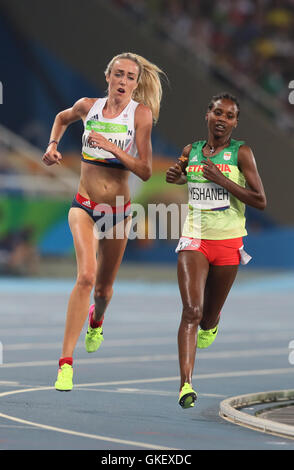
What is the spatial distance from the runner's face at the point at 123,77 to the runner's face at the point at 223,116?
2.45 feet

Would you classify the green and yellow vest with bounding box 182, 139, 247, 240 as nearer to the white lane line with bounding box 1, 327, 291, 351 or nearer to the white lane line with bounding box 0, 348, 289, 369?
the white lane line with bounding box 0, 348, 289, 369

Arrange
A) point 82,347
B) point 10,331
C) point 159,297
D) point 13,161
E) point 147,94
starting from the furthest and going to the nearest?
1. point 13,161
2. point 159,297
3. point 10,331
4. point 82,347
5. point 147,94

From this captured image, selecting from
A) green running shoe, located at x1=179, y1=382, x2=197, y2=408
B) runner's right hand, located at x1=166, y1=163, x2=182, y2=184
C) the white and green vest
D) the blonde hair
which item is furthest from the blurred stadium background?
green running shoe, located at x1=179, y1=382, x2=197, y2=408

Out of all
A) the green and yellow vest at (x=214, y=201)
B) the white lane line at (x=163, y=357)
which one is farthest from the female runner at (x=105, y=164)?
the white lane line at (x=163, y=357)

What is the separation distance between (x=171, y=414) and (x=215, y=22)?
26390mm

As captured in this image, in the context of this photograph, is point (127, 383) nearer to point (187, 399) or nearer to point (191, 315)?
point (191, 315)

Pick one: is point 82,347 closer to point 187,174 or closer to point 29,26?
point 187,174

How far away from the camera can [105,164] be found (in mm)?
9398

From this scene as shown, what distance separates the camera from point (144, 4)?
3447 centimetres

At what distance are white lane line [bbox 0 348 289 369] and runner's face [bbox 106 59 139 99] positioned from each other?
4.49 metres

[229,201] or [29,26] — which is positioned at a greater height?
[29,26]

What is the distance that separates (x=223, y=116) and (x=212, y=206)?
2.54ft

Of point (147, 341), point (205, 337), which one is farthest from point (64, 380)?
point (147, 341)

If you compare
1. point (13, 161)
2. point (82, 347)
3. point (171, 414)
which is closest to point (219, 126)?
point (171, 414)
